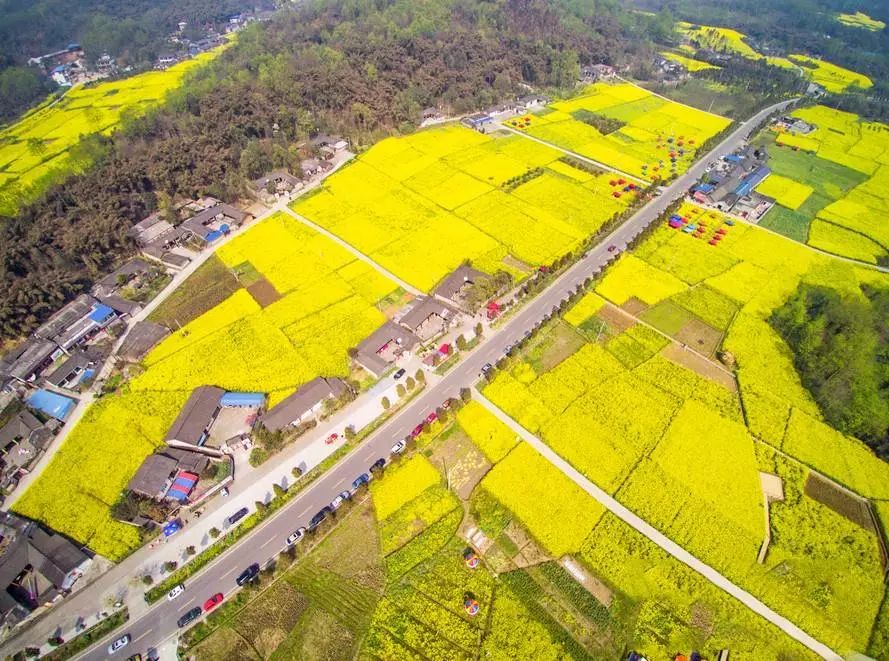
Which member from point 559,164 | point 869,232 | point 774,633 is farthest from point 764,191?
point 774,633

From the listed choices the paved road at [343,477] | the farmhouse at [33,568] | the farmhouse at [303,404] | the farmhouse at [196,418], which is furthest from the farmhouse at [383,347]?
the farmhouse at [33,568]

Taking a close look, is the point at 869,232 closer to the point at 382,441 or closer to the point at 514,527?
the point at 514,527

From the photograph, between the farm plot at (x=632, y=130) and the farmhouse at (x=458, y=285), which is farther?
the farm plot at (x=632, y=130)

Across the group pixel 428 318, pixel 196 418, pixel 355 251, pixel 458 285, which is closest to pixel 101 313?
pixel 196 418

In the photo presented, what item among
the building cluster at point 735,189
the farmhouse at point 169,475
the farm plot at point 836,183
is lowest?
the farm plot at point 836,183

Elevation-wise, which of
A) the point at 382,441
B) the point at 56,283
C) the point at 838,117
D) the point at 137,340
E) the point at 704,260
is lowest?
the point at 838,117

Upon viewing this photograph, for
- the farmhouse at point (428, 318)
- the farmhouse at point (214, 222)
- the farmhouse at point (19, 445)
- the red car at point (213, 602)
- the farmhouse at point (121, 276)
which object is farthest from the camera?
the farmhouse at point (214, 222)

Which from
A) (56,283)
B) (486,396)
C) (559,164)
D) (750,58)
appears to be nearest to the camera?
(486,396)

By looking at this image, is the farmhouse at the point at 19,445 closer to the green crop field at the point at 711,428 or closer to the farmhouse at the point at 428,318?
the farmhouse at the point at 428,318
